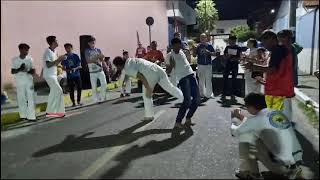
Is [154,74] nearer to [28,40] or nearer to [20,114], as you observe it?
[20,114]

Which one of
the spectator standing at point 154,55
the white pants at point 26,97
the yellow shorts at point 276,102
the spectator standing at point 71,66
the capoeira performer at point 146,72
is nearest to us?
the yellow shorts at point 276,102

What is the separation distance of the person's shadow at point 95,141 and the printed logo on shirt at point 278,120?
263 centimetres

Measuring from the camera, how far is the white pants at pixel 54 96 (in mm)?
9172

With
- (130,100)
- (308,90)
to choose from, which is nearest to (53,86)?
(130,100)

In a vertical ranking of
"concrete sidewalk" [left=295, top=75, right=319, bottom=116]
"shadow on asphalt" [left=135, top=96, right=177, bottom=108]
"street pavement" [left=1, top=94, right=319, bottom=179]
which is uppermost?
"street pavement" [left=1, top=94, right=319, bottom=179]

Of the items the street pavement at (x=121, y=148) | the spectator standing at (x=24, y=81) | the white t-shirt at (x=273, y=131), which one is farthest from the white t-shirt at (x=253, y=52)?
the white t-shirt at (x=273, y=131)

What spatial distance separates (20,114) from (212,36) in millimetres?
4619

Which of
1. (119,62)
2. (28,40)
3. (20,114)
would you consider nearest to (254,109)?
(119,62)

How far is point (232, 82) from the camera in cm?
1154

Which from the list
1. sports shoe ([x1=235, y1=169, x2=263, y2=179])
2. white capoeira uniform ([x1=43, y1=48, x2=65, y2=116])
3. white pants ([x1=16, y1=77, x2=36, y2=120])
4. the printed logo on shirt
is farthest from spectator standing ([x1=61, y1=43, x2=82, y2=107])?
the printed logo on shirt

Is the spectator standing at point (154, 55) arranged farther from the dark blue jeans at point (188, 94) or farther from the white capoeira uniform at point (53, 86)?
the dark blue jeans at point (188, 94)

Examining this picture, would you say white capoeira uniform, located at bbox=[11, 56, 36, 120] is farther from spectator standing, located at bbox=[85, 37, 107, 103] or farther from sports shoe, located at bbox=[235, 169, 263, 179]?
sports shoe, located at bbox=[235, 169, 263, 179]

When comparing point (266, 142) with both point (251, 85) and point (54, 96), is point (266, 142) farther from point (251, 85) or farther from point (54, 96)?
point (54, 96)

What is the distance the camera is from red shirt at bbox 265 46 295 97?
589 centimetres
